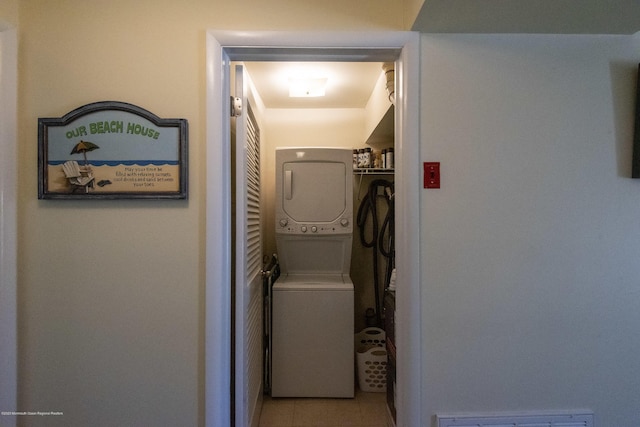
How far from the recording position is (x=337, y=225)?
231 cm

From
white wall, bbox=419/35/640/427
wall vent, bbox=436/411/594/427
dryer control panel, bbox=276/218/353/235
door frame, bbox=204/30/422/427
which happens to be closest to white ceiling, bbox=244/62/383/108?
door frame, bbox=204/30/422/427

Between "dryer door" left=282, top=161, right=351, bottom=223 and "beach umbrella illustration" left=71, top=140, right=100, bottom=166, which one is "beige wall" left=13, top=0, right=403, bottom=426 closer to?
"beach umbrella illustration" left=71, top=140, right=100, bottom=166

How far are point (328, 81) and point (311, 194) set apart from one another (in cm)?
76

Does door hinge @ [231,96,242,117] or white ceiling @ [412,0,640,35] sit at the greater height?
Result: white ceiling @ [412,0,640,35]

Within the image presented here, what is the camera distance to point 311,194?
7.61ft

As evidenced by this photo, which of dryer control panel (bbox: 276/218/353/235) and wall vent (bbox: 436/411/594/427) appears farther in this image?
dryer control panel (bbox: 276/218/353/235)

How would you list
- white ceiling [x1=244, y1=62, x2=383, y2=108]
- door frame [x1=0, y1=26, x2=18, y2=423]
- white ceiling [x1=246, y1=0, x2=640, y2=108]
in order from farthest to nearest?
white ceiling [x1=244, y1=62, x2=383, y2=108] < door frame [x1=0, y1=26, x2=18, y2=423] < white ceiling [x1=246, y1=0, x2=640, y2=108]

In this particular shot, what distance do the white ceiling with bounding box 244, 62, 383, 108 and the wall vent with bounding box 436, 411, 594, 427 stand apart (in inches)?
70.2

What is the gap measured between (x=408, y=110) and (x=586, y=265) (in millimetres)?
901

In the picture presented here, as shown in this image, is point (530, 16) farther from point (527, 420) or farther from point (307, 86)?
point (527, 420)

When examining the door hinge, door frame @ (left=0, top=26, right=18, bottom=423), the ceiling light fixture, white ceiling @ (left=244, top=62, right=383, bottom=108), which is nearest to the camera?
door frame @ (left=0, top=26, right=18, bottom=423)

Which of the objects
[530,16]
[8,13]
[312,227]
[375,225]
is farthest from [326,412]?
[8,13]

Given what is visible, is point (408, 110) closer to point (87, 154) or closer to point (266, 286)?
point (87, 154)

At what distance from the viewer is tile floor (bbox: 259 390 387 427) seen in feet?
6.42
